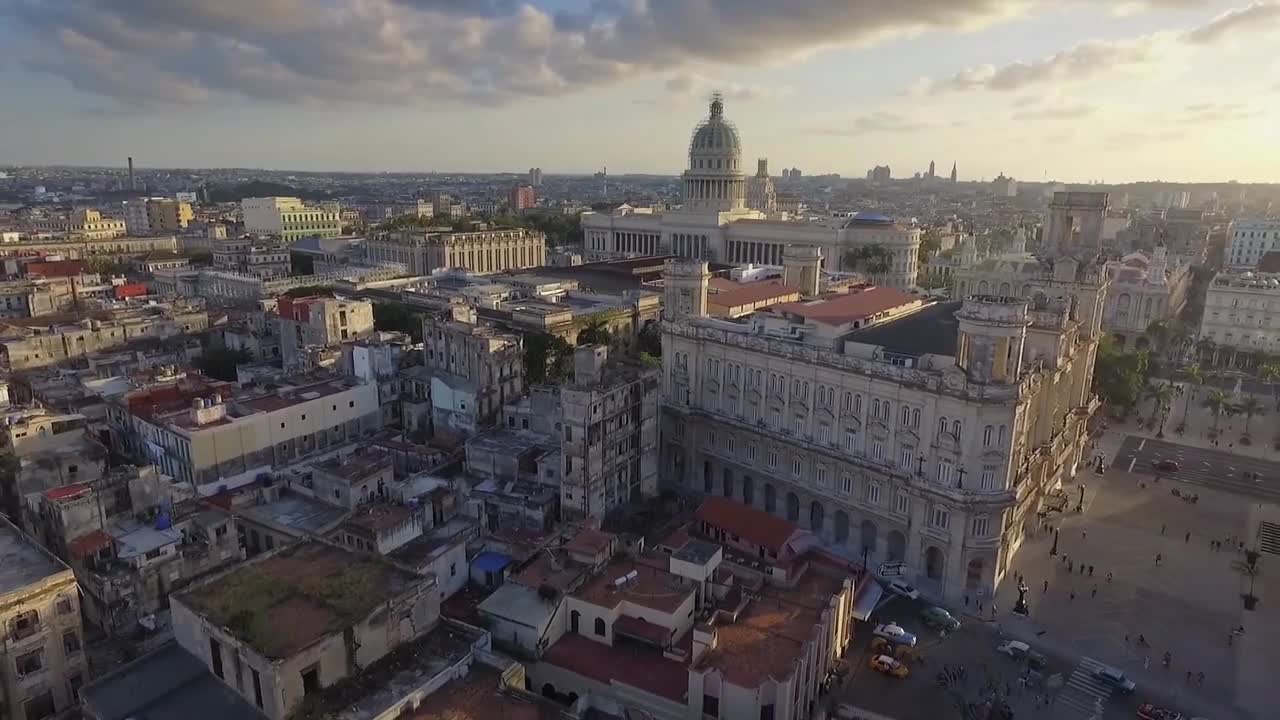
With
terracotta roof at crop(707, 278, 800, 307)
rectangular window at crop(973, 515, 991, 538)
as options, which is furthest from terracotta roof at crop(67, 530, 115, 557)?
terracotta roof at crop(707, 278, 800, 307)

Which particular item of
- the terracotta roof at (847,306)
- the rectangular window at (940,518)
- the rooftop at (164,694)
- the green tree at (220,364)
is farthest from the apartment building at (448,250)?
the rooftop at (164,694)

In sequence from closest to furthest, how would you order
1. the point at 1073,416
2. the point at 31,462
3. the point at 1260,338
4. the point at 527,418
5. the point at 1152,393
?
the point at 31,462 < the point at 527,418 < the point at 1073,416 < the point at 1152,393 < the point at 1260,338

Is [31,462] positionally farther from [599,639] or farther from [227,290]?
[227,290]

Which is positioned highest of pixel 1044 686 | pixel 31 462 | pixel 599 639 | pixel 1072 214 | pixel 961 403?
pixel 1072 214

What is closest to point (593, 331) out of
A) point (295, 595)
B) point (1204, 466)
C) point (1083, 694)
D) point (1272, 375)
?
point (1083, 694)

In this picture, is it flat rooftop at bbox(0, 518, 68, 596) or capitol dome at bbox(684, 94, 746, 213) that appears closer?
flat rooftop at bbox(0, 518, 68, 596)

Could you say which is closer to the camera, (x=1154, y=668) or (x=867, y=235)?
(x=1154, y=668)

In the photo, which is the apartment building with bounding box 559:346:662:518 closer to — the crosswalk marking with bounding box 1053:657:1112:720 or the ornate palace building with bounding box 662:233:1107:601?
the ornate palace building with bounding box 662:233:1107:601

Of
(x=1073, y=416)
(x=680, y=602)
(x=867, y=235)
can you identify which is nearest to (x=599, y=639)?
(x=680, y=602)
